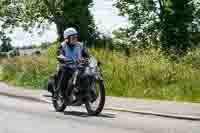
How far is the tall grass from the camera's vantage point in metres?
18.3

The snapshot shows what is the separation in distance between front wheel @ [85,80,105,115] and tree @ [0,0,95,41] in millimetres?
52943

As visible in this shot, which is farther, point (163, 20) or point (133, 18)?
point (133, 18)

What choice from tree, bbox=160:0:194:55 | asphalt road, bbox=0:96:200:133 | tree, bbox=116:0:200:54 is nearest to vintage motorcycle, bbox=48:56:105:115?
asphalt road, bbox=0:96:200:133

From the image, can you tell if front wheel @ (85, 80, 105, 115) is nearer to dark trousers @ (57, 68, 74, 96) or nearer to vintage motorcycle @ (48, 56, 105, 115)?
vintage motorcycle @ (48, 56, 105, 115)

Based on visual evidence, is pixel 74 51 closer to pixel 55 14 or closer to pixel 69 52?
pixel 69 52

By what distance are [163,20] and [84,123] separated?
55.5m

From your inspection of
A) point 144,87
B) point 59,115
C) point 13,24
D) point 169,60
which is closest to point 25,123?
point 59,115

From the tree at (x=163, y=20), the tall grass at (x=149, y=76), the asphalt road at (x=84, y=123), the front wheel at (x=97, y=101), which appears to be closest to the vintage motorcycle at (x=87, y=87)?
the front wheel at (x=97, y=101)

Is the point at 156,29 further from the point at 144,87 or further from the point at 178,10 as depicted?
the point at 144,87

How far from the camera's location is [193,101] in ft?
54.0

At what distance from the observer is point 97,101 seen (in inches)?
570

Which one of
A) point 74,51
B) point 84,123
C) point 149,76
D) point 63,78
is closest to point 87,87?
point 63,78

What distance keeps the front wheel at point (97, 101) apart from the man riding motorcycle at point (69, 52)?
→ 2.81 feet

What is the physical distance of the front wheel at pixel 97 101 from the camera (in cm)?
1400
